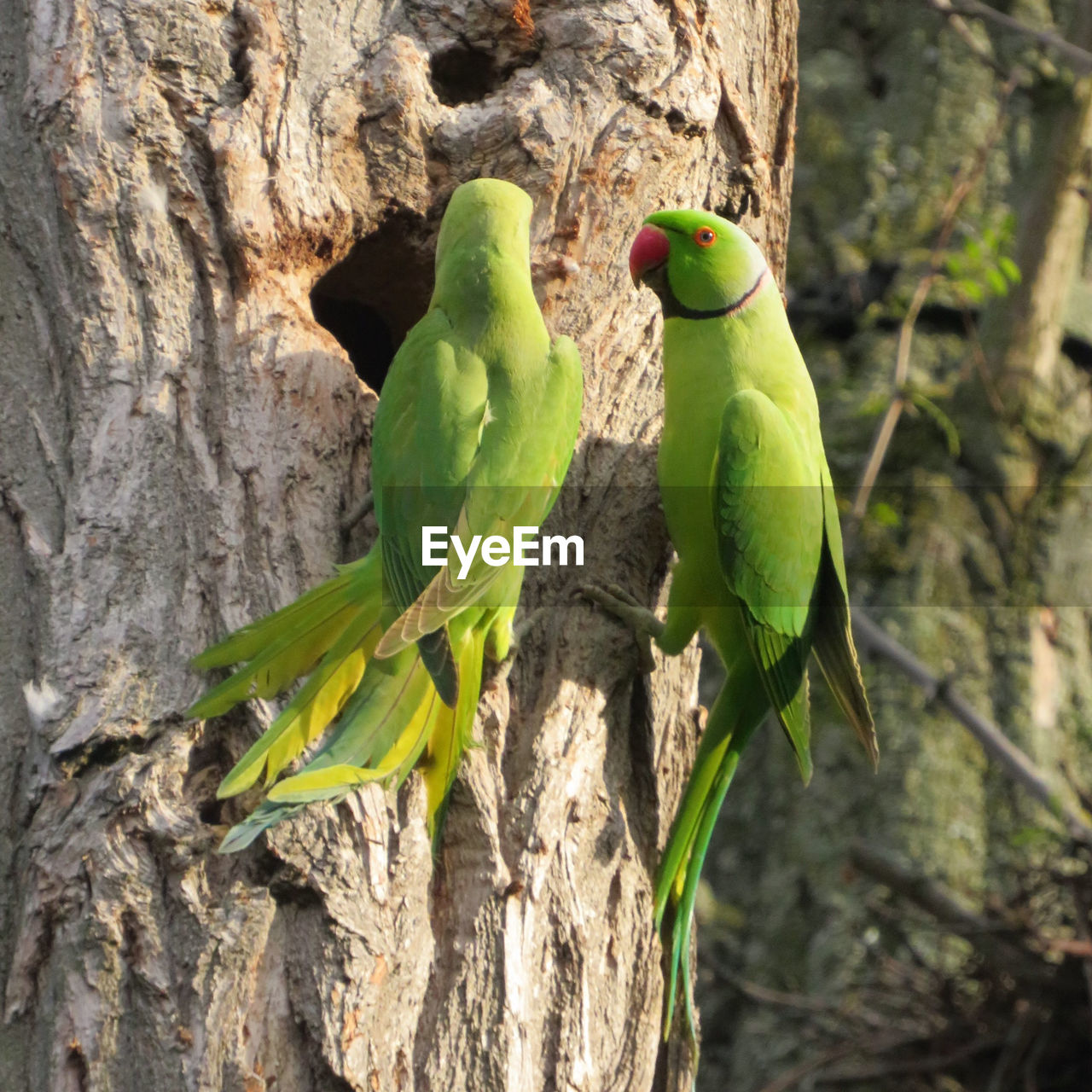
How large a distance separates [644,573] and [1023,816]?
2.50 metres

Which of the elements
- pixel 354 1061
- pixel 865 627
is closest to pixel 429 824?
pixel 354 1061

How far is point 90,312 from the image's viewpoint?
219cm

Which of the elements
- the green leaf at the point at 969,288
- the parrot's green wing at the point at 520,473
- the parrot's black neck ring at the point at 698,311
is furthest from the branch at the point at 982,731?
the parrot's green wing at the point at 520,473

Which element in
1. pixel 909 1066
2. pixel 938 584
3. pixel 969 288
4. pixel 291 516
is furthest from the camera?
pixel 938 584

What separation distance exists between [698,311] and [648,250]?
14cm

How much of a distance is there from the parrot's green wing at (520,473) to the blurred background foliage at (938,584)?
2.00m

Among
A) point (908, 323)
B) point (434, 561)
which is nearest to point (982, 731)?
point (908, 323)

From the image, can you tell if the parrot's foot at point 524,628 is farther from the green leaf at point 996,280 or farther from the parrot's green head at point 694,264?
the green leaf at point 996,280

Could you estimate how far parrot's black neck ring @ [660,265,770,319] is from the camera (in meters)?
2.35

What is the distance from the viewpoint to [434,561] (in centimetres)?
198

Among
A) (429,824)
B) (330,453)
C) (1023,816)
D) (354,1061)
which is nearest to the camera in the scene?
(354,1061)

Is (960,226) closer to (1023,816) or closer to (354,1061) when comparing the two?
(1023,816)

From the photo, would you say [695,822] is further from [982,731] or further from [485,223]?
[982,731]

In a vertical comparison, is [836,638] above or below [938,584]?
below
